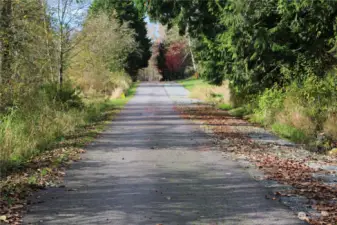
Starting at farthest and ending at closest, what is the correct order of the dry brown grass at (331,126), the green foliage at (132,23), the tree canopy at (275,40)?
1. the green foliage at (132,23)
2. the tree canopy at (275,40)
3. the dry brown grass at (331,126)

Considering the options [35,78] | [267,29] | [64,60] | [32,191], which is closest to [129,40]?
[64,60]

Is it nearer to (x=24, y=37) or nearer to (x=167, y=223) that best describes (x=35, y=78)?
(x=24, y=37)

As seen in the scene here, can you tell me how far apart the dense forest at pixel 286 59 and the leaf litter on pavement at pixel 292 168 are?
2508mm

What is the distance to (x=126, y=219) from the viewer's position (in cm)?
602

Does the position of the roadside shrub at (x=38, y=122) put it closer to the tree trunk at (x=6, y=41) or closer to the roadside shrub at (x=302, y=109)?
the tree trunk at (x=6, y=41)

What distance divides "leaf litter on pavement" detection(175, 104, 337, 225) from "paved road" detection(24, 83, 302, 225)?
1.60 feet

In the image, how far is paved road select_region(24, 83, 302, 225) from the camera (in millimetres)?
6109

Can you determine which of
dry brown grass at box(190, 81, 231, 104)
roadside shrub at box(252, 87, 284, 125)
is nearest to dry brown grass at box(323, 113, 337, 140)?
roadside shrub at box(252, 87, 284, 125)

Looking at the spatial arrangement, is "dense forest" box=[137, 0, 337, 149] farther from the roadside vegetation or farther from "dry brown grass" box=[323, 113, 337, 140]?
the roadside vegetation

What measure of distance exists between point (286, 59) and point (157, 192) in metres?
11.8

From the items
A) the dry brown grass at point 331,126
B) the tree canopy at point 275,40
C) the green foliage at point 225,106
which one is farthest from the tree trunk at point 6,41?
the green foliage at point 225,106

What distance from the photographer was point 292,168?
31.4 feet

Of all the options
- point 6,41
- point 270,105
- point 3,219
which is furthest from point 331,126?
point 3,219

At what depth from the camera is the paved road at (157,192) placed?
6109mm
